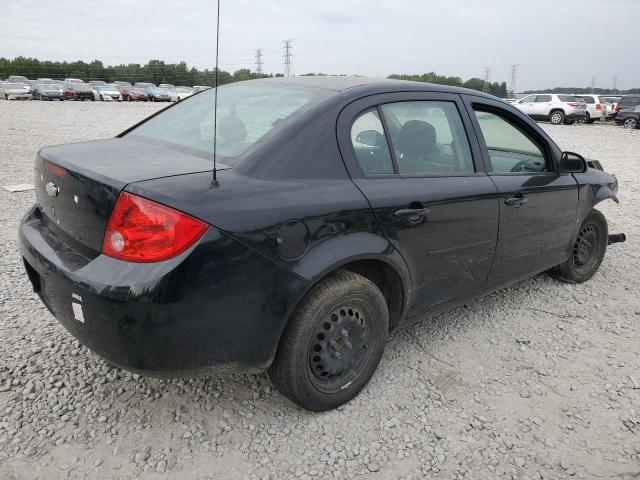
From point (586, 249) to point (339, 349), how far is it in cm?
290

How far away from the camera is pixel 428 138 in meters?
2.89

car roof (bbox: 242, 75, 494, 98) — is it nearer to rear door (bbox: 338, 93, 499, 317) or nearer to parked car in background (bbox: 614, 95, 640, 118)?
rear door (bbox: 338, 93, 499, 317)

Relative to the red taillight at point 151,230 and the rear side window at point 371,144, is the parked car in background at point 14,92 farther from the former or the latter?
the red taillight at point 151,230

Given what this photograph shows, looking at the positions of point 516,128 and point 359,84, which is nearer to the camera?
point 359,84

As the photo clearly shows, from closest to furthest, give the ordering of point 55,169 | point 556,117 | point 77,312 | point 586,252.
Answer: point 77,312 → point 55,169 → point 586,252 → point 556,117

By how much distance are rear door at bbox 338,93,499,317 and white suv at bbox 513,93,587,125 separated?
25.6 metres

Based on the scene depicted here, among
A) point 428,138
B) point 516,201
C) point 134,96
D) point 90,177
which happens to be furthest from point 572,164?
point 134,96

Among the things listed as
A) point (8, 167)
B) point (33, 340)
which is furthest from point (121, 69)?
point (33, 340)

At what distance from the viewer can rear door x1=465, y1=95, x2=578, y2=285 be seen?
3.17 meters

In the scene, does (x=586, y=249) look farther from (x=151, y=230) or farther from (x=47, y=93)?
(x=47, y=93)

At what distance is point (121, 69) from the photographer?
65062 mm

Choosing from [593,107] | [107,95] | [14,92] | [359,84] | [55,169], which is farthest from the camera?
[107,95]

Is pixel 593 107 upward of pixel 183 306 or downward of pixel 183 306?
upward

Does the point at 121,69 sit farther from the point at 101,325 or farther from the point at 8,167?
the point at 101,325
